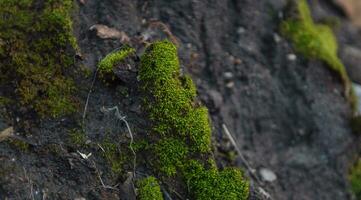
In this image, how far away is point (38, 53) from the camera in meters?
3.29

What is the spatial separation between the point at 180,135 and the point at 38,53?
44.5 inches

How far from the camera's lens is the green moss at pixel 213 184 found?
3.02m

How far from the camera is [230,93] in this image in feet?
13.5

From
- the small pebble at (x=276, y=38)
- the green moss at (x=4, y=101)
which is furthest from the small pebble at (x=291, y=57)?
the green moss at (x=4, y=101)

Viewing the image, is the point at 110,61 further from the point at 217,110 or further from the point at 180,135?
the point at 217,110

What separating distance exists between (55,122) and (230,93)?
5.33 ft

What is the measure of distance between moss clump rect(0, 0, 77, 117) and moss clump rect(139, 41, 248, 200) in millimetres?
535

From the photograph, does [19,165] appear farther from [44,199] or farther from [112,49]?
[112,49]

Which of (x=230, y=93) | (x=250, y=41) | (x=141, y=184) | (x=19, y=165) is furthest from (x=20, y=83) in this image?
(x=250, y=41)

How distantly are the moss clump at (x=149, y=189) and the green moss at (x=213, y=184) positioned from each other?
211 millimetres

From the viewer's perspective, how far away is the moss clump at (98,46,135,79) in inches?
125

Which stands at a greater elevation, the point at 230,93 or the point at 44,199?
the point at 44,199

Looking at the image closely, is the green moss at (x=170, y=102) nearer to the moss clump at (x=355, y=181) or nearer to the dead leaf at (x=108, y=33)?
the dead leaf at (x=108, y=33)

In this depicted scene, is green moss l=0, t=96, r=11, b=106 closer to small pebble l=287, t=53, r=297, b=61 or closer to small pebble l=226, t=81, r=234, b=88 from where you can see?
small pebble l=226, t=81, r=234, b=88
